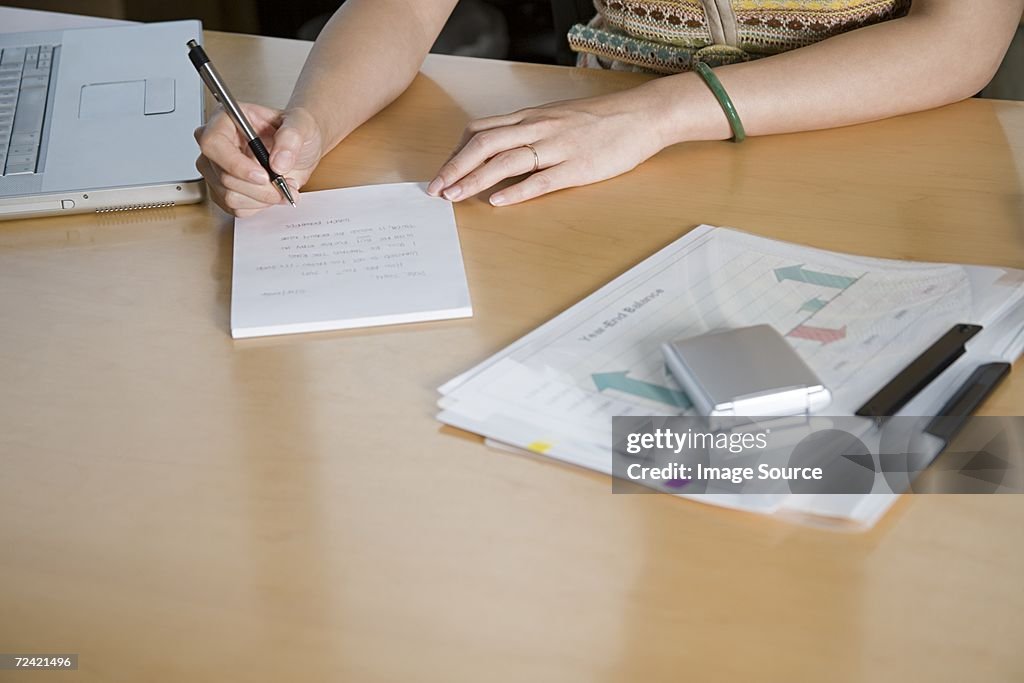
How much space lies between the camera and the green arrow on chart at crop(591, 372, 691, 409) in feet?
2.12

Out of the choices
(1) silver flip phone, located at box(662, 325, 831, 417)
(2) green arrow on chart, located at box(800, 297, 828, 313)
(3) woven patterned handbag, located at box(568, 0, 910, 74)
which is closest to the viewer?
(1) silver flip phone, located at box(662, 325, 831, 417)

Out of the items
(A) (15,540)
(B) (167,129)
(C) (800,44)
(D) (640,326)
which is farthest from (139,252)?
(C) (800,44)

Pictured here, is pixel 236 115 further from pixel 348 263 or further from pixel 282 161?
pixel 348 263

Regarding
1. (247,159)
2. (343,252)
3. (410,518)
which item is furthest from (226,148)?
(410,518)

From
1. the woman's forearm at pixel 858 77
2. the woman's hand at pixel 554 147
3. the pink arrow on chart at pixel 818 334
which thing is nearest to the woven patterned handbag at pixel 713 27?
the woman's forearm at pixel 858 77

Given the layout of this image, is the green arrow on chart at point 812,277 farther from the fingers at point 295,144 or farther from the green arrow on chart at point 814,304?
the fingers at point 295,144

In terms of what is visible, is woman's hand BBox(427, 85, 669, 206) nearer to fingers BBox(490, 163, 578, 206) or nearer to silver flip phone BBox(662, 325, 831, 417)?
fingers BBox(490, 163, 578, 206)

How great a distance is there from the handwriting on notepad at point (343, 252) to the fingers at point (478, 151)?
0.07 m

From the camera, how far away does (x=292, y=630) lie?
21.0 inches

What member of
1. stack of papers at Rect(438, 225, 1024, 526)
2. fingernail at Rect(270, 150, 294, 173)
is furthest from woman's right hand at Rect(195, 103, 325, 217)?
stack of papers at Rect(438, 225, 1024, 526)

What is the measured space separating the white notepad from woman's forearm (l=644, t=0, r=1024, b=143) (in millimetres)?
265

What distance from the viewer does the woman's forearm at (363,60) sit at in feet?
3.33

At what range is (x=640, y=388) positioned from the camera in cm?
66

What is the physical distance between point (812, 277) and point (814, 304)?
1.7 inches
